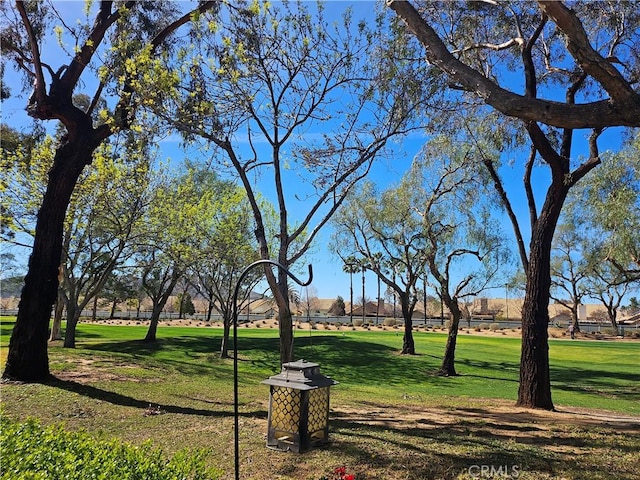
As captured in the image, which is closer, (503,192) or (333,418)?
(333,418)

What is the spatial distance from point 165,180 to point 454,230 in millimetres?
11163

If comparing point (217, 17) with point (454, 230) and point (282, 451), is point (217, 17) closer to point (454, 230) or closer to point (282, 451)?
point (282, 451)

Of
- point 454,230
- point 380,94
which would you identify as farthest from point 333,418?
point 454,230

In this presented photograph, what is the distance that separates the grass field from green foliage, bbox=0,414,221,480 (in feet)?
3.49

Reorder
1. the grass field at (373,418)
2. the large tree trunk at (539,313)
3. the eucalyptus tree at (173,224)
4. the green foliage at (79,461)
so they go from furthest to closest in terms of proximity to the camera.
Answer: the eucalyptus tree at (173,224), the large tree trunk at (539,313), the grass field at (373,418), the green foliage at (79,461)

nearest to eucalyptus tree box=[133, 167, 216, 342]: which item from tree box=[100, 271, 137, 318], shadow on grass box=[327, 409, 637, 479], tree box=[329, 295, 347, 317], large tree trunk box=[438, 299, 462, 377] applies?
large tree trunk box=[438, 299, 462, 377]

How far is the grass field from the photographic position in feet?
15.4

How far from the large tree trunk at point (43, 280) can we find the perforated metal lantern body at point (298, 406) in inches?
272

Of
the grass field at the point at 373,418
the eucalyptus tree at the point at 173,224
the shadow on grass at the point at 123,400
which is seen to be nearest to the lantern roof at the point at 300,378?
the grass field at the point at 373,418

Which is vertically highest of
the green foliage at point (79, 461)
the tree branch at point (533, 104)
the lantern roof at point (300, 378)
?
the tree branch at point (533, 104)

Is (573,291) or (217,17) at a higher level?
(217,17)

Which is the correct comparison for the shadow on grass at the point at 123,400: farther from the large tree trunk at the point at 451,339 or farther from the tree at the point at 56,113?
the large tree trunk at the point at 451,339

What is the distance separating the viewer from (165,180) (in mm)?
17844

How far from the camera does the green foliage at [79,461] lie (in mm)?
3133
